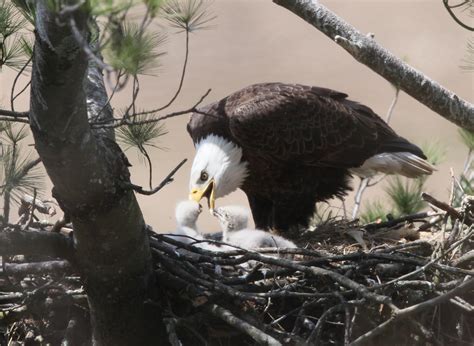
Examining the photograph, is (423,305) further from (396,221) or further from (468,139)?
(468,139)

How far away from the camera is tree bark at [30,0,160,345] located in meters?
2.08

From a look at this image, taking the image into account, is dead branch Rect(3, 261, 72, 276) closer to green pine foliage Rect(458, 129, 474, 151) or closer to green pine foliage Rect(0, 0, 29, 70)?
green pine foliage Rect(0, 0, 29, 70)

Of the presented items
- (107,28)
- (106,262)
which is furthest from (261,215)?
(107,28)

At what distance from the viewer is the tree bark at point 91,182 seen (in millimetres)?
2078

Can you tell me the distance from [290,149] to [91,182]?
170 cm

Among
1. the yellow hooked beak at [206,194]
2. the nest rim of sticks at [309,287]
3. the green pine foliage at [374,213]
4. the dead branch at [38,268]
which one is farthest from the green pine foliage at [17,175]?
the green pine foliage at [374,213]

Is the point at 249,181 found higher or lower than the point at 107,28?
lower

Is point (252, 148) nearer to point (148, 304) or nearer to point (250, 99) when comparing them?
point (250, 99)

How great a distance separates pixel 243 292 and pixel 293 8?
0.91 meters

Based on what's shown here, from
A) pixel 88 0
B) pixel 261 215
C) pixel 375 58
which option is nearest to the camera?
pixel 88 0

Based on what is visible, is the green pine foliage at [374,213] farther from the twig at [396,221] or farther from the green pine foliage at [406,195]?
the twig at [396,221]

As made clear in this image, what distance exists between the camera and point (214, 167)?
4051 mm

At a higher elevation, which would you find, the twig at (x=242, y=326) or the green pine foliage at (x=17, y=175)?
A: the green pine foliage at (x=17, y=175)

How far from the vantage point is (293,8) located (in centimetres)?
308
